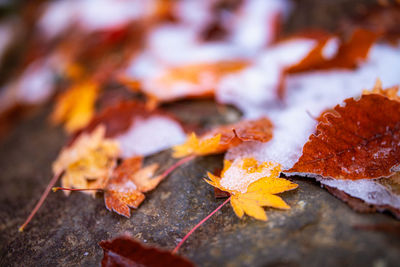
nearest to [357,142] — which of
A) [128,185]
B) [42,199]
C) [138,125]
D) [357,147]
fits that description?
[357,147]

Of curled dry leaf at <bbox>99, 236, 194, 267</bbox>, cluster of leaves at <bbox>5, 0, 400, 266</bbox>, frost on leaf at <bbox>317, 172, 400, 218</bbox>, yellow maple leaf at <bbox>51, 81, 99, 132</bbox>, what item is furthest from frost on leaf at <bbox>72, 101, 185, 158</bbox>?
frost on leaf at <bbox>317, 172, 400, 218</bbox>

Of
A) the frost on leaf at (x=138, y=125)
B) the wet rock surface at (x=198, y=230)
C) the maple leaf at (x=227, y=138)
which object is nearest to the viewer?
the wet rock surface at (x=198, y=230)

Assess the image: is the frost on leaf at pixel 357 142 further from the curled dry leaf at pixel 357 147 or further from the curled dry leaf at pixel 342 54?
the curled dry leaf at pixel 342 54

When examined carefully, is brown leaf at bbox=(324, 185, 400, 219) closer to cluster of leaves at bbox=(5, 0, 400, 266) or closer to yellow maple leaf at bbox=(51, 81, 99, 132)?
cluster of leaves at bbox=(5, 0, 400, 266)

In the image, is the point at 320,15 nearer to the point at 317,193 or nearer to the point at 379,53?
the point at 379,53

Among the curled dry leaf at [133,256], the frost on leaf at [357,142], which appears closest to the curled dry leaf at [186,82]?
the frost on leaf at [357,142]

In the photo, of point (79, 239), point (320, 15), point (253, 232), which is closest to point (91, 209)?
point (79, 239)

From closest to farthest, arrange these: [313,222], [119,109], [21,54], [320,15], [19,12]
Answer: [313,222], [119,109], [320,15], [21,54], [19,12]
